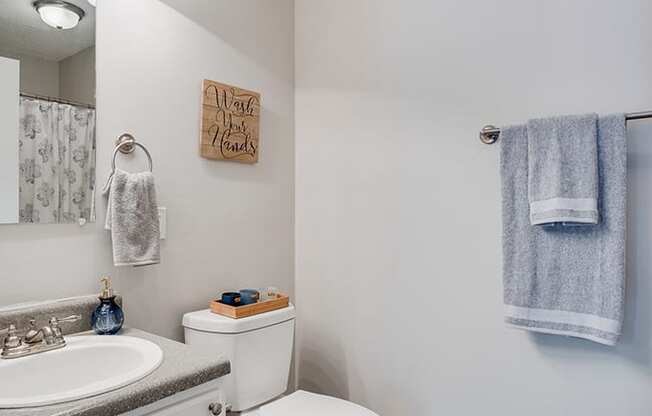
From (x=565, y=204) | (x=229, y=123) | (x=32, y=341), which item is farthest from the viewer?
(x=229, y=123)

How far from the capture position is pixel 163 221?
1562mm

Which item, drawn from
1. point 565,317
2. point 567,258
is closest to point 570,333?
point 565,317

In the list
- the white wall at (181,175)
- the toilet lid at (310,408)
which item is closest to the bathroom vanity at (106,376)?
the white wall at (181,175)

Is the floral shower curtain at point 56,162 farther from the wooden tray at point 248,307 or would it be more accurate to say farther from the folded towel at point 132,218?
the wooden tray at point 248,307

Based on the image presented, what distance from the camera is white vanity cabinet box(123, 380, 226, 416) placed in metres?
0.98

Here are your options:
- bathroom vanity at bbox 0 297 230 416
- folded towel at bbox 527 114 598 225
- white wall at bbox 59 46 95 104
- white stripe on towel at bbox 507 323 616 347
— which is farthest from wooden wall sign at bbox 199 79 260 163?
white stripe on towel at bbox 507 323 616 347

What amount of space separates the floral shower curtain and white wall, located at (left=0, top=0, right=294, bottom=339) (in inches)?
1.5

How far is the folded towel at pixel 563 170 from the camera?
4.07 feet

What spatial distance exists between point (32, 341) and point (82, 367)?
0.14m

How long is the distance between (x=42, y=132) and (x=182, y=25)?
25.1 inches

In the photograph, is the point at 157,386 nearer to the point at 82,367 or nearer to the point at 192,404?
the point at 192,404

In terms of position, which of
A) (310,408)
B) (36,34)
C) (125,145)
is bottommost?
(310,408)

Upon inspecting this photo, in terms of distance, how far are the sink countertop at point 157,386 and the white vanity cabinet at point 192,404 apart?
3cm

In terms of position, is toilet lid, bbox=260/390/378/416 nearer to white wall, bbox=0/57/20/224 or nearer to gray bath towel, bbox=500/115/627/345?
gray bath towel, bbox=500/115/627/345
